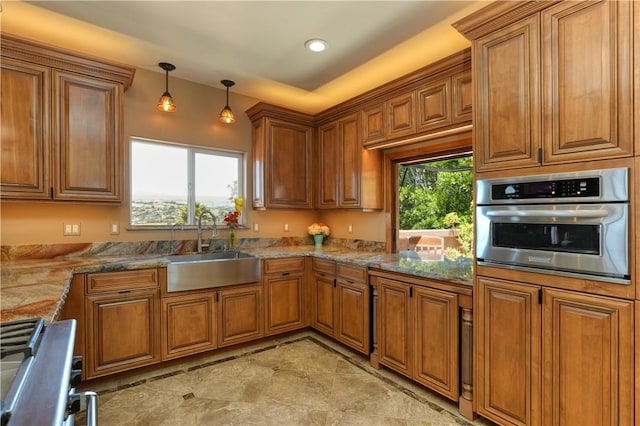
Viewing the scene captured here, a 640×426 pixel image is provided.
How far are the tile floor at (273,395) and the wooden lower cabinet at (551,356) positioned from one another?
0.36 meters

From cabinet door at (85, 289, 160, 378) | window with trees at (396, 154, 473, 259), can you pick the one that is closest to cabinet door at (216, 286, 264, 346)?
cabinet door at (85, 289, 160, 378)

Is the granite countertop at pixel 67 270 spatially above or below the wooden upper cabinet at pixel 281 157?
below

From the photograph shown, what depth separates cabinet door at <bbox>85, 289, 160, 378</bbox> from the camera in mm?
2361

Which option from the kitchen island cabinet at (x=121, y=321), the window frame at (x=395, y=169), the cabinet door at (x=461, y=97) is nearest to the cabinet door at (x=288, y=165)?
the window frame at (x=395, y=169)

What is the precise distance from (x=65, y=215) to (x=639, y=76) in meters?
3.91

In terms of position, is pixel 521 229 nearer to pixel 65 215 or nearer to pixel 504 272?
pixel 504 272

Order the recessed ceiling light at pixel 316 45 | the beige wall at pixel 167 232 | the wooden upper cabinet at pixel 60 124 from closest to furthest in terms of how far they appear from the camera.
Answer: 1. the wooden upper cabinet at pixel 60 124
2. the recessed ceiling light at pixel 316 45
3. the beige wall at pixel 167 232

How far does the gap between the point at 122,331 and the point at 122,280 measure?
397mm

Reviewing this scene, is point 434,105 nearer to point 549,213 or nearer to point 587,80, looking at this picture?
point 587,80

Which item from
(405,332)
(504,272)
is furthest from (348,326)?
(504,272)

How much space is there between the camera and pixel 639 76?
1.41 metres

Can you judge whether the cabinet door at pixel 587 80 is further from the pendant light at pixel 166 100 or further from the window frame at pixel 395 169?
the pendant light at pixel 166 100

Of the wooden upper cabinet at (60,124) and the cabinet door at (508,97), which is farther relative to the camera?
the wooden upper cabinet at (60,124)

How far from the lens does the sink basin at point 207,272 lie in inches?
106
